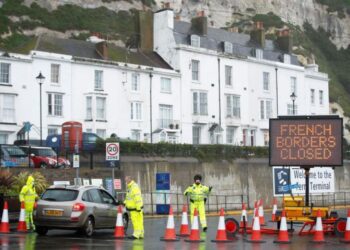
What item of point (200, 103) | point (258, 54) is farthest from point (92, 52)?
point (258, 54)

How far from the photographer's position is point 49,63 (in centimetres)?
5422

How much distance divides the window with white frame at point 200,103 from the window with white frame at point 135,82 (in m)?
6.36

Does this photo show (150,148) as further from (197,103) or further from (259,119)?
(259,119)

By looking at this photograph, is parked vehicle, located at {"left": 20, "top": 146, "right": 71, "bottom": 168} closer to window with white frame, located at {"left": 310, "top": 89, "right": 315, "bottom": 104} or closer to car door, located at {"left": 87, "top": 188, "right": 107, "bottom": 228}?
car door, located at {"left": 87, "top": 188, "right": 107, "bottom": 228}

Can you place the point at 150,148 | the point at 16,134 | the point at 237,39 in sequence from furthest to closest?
the point at 237,39 → the point at 16,134 → the point at 150,148

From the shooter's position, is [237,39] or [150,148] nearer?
[150,148]

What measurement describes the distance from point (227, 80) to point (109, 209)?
45781 mm

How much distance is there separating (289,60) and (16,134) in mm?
34813

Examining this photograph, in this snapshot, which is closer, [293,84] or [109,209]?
[109,209]

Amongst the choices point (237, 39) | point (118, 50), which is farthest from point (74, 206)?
point (237, 39)

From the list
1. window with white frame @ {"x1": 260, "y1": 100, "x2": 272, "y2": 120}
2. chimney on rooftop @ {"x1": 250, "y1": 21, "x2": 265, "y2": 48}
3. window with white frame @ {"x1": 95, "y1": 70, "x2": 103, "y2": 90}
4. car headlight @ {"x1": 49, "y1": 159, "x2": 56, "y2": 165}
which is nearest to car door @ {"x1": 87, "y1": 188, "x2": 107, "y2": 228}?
car headlight @ {"x1": 49, "y1": 159, "x2": 56, "y2": 165}

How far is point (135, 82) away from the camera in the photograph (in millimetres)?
59375

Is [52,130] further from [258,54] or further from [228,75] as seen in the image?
[258,54]

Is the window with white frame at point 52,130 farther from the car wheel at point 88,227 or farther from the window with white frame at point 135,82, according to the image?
the car wheel at point 88,227
